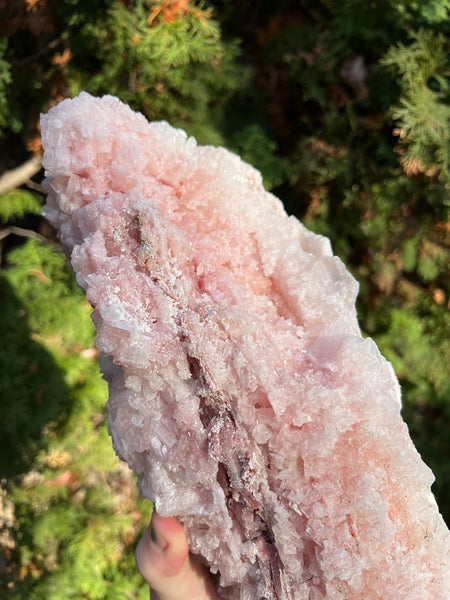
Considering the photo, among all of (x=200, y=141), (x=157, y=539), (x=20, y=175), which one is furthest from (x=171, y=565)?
(x=20, y=175)

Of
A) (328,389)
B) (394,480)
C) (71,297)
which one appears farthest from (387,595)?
(71,297)

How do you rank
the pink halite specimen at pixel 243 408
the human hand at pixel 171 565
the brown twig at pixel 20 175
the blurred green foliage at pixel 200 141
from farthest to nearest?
the brown twig at pixel 20 175 → the blurred green foliage at pixel 200 141 → the human hand at pixel 171 565 → the pink halite specimen at pixel 243 408

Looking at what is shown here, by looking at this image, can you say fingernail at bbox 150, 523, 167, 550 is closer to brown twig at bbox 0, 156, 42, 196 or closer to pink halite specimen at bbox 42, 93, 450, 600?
pink halite specimen at bbox 42, 93, 450, 600

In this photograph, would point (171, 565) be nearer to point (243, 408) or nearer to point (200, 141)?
point (243, 408)

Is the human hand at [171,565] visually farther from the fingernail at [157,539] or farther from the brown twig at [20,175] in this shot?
the brown twig at [20,175]

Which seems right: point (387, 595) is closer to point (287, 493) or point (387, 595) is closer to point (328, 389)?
point (287, 493)

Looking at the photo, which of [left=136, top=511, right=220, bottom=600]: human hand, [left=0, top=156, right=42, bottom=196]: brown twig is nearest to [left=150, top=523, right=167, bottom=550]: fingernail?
[left=136, top=511, right=220, bottom=600]: human hand

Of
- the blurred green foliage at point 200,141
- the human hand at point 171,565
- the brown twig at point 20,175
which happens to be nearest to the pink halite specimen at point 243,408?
the human hand at point 171,565
